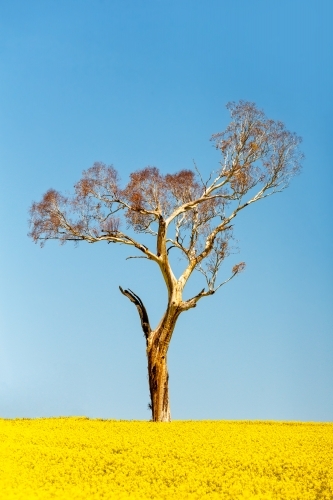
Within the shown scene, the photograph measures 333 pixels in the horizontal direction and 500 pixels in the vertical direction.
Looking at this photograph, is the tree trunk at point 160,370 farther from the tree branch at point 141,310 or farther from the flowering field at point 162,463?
the flowering field at point 162,463

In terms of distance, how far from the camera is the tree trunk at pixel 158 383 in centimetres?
1962

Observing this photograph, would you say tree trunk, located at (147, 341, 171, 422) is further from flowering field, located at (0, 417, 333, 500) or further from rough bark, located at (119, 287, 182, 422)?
flowering field, located at (0, 417, 333, 500)

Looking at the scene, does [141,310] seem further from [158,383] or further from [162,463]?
[162,463]

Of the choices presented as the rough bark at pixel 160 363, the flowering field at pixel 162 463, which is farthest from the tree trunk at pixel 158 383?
the flowering field at pixel 162 463

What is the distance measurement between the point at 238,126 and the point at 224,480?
562 inches

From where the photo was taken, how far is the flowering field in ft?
31.9

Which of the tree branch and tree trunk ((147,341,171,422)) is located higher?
the tree branch

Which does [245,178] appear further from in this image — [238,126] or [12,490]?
[12,490]

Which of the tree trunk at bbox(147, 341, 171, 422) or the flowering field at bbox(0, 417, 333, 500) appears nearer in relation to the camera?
the flowering field at bbox(0, 417, 333, 500)

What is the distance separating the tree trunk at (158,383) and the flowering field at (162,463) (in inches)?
97.5

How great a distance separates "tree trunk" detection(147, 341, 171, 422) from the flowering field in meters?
2.48

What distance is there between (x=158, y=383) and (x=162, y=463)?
7.87m

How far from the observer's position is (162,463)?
38.5 feet

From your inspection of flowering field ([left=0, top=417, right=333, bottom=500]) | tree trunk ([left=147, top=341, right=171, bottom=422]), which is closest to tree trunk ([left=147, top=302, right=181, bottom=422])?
tree trunk ([left=147, top=341, right=171, bottom=422])
